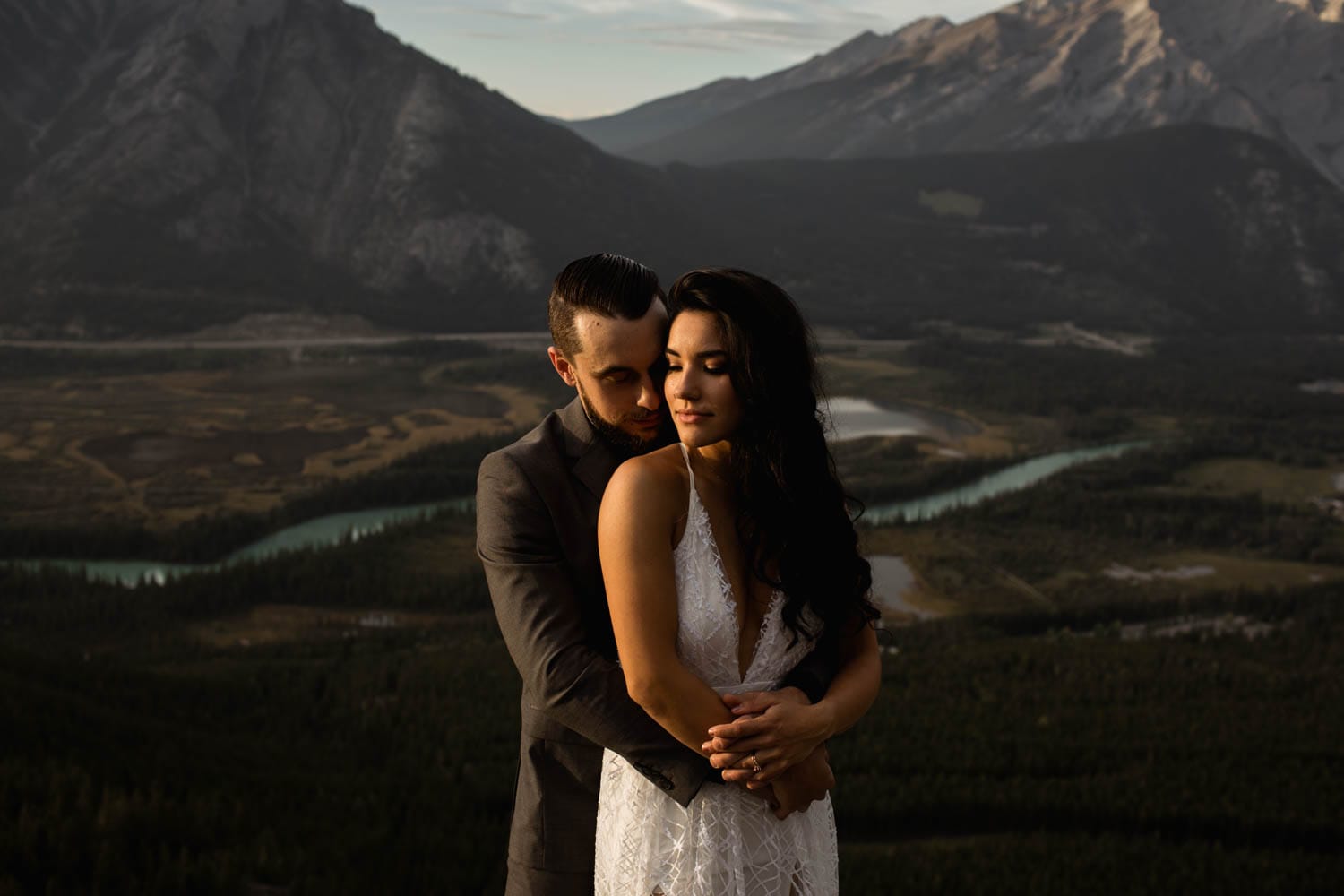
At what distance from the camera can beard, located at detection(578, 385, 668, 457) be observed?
5527 millimetres

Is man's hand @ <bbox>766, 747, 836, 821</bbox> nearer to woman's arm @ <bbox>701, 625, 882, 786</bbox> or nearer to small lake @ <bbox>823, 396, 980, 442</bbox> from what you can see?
woman's arm @ <bbox>701, 625, 882, 786</bbox>

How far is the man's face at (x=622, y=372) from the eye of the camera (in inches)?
208

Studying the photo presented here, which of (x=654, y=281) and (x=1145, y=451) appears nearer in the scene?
(x=654, y=281)

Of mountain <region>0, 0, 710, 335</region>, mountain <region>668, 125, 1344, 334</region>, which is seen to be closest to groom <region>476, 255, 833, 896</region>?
mountain <region>0, 0, 710, 335</region>

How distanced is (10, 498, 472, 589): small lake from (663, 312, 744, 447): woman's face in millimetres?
47679

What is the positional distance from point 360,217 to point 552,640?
150 meters

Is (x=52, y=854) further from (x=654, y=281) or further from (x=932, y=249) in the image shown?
(x=932, y=249)

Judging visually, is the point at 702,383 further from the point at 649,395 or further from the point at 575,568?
the point at 575,568

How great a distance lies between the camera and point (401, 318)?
130 meters

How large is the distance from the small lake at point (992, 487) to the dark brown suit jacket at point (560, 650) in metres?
54.5

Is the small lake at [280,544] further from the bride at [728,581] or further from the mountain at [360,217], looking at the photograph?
the mountain at [360,217]

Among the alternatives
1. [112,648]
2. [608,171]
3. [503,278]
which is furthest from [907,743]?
[608,171]

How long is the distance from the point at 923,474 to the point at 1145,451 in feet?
60.9

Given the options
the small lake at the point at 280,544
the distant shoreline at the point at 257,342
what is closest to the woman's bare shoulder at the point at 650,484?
the small lake at the point at 280,544
